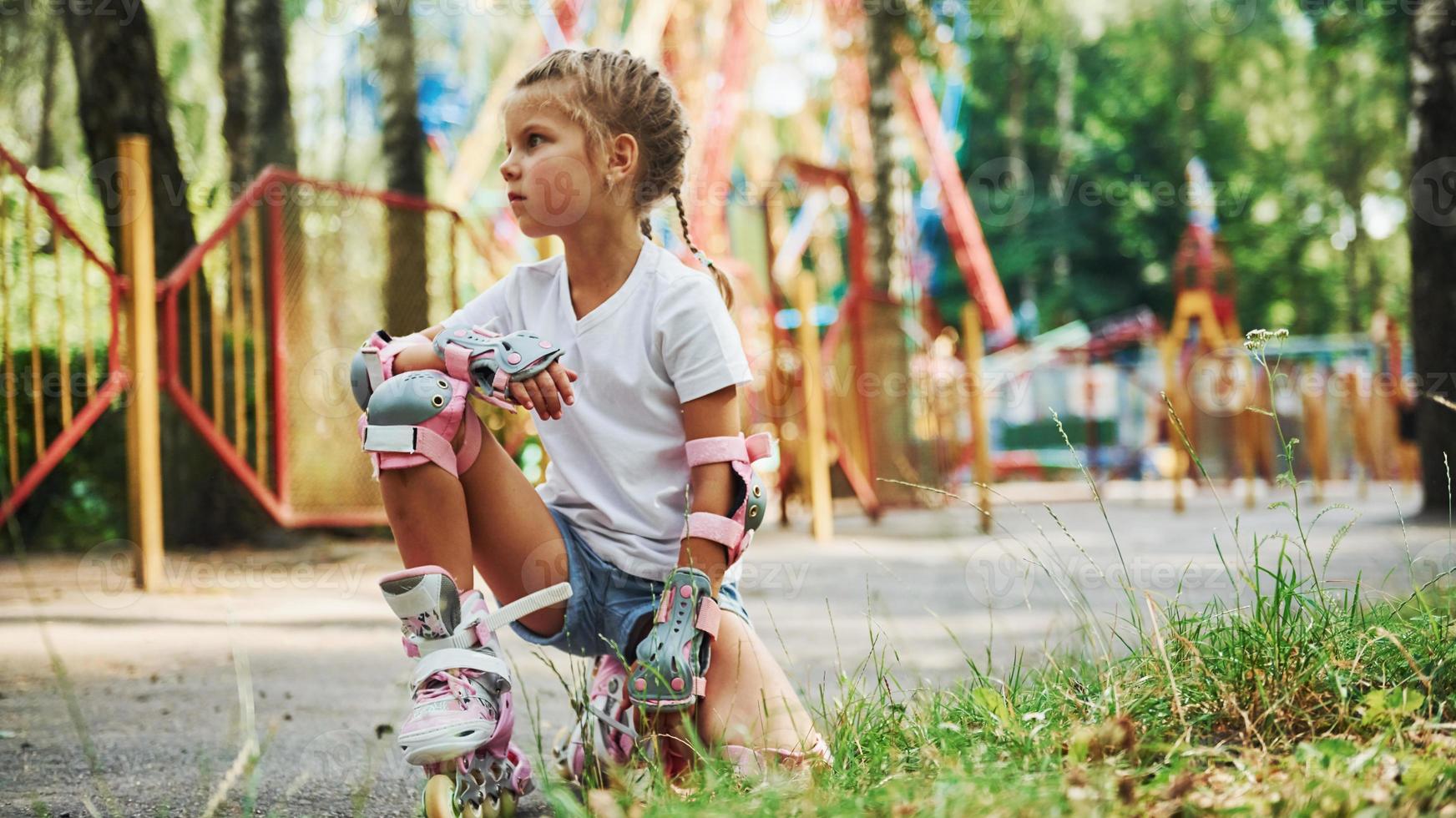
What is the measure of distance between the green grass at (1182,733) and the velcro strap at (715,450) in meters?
0.41

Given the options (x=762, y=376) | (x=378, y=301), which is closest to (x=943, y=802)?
(x=378, y=301)

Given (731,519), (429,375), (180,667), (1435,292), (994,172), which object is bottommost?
(180,667)

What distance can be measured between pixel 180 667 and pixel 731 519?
203 cm

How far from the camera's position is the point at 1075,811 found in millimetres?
1458

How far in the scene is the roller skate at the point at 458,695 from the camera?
1893mm

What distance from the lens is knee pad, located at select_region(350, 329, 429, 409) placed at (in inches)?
84.6

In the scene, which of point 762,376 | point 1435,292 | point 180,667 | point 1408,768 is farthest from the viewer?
point 762,376

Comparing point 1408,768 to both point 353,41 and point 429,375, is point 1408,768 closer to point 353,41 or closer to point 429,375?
point 429,375

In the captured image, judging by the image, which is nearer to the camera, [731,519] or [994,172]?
[731,519]

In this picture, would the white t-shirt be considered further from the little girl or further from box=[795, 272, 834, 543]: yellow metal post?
box=[795, 272, 834, 543]: yellow metal post
